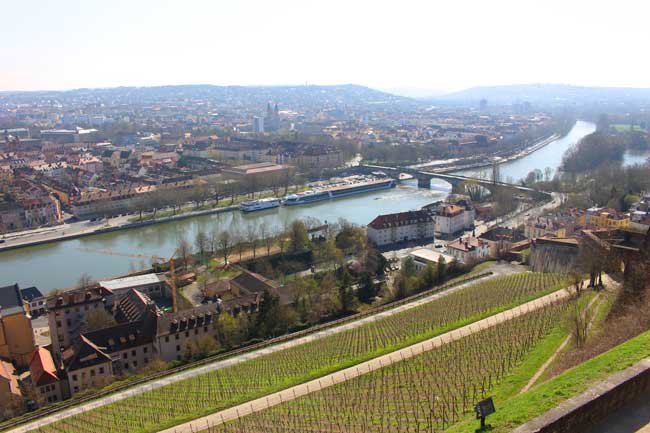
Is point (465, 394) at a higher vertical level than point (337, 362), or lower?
higher

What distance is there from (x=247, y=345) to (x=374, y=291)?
7.55 ft

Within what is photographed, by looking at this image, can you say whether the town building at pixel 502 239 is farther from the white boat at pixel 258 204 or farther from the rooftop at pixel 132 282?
the white boat at pixel 258 204

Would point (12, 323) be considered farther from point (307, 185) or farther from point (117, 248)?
point (307, 185)

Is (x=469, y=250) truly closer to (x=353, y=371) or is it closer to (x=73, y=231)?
(x=353, y=371)

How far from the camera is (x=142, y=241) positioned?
1305 centimetres

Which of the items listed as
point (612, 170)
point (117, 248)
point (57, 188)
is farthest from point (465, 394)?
point (57, 188)

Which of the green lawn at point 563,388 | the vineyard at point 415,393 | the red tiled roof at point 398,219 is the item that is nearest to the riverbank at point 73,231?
the red tiled roof at point 398,219

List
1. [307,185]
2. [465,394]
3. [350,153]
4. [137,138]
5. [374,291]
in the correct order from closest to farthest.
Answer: [465,394] → [374,291] → [307,185] → [350,153] → [137,138]

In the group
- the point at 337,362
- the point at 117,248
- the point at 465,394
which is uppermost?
the point at 465,394

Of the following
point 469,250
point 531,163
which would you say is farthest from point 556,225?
point 531,163

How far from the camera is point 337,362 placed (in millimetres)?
5195

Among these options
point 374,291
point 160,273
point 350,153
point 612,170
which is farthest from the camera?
point 350,153

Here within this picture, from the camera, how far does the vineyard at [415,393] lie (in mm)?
3643

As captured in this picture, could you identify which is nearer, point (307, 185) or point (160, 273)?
point (160, 273)
